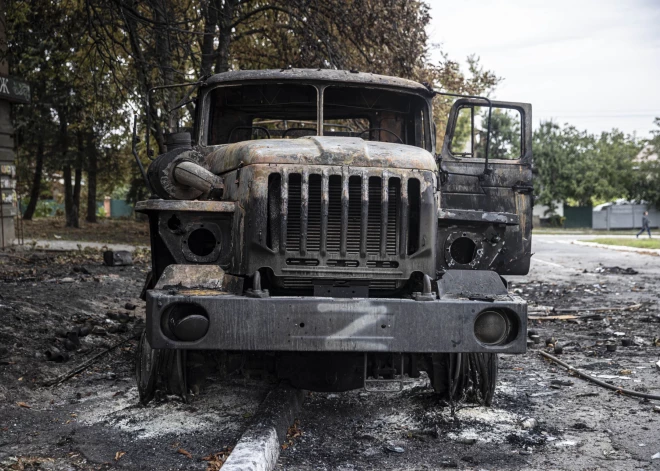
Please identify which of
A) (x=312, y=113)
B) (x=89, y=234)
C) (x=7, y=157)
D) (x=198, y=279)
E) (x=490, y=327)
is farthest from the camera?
(x=89, y=234)

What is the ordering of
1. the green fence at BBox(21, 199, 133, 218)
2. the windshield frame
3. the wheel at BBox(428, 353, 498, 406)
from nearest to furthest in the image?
the wheel at BBox(428, 353, 498, 406) → the windshield frame → the green fence at BBox(21, 199, 133, 218)

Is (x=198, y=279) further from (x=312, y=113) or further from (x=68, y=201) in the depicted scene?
(x=68, y=201)

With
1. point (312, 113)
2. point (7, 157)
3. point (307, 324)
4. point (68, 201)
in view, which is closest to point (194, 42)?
point (7, 157)

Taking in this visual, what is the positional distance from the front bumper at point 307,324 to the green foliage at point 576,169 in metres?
50.7

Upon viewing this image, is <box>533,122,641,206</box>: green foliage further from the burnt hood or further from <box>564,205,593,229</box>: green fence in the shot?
the burnt hood

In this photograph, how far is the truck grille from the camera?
4785mm

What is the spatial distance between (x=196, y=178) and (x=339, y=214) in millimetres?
1060

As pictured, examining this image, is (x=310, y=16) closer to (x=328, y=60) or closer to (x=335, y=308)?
(x=328, y=60)

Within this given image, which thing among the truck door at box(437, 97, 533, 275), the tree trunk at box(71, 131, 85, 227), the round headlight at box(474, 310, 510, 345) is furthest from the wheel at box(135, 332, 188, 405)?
the tree trunk at box(71, 131, 85, 227)

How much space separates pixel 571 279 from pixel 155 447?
12460 mm

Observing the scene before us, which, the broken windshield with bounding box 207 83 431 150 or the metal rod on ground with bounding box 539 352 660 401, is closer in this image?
the metal rod on ground with bounding box 539 352 660 401

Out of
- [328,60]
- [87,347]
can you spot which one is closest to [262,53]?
[328,60]

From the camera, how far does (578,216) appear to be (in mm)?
55375

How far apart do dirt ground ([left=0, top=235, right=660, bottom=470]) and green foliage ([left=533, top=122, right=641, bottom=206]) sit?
158ft
